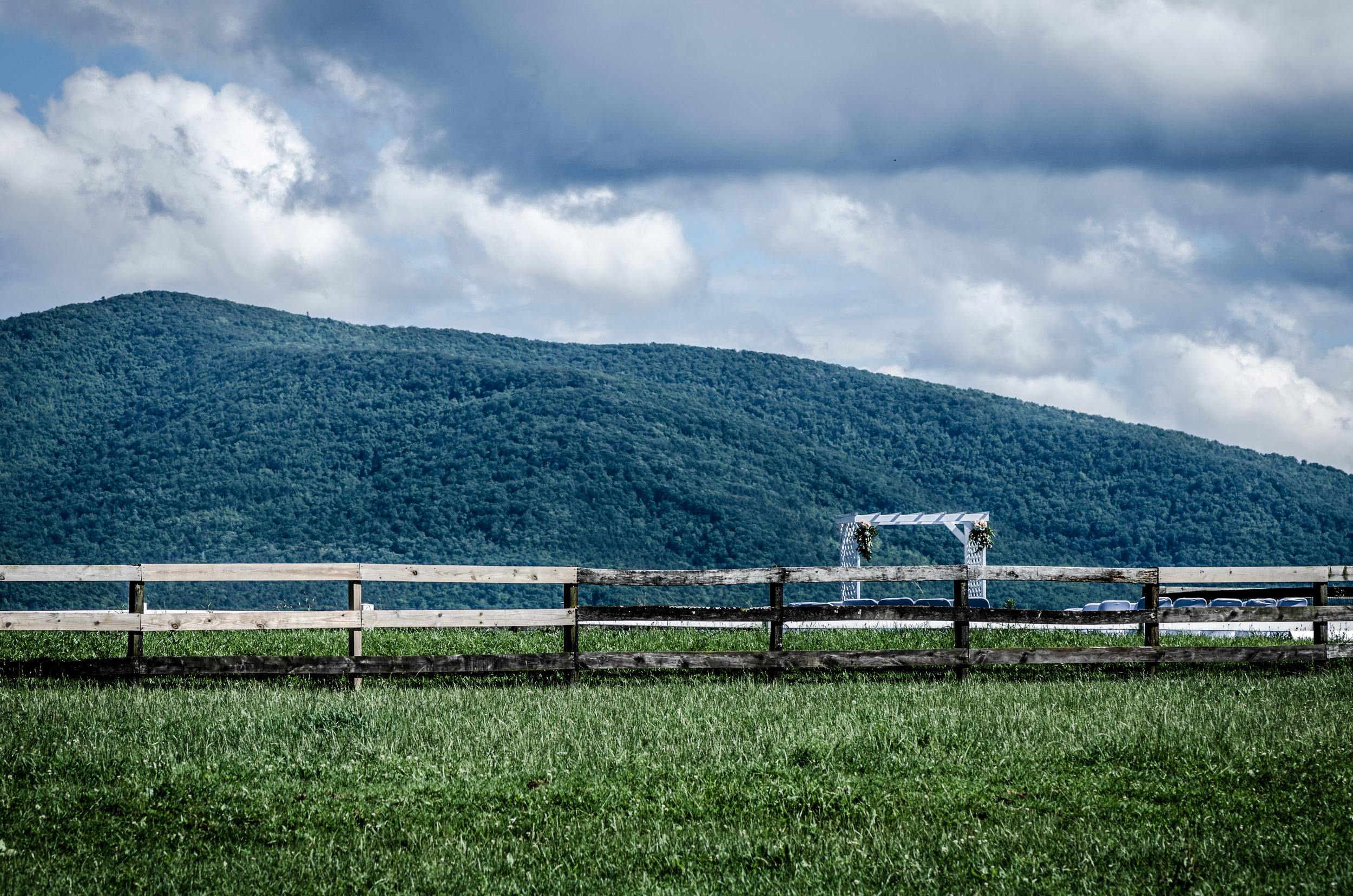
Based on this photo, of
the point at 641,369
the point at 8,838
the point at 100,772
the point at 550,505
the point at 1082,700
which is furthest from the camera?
the point at 641,369

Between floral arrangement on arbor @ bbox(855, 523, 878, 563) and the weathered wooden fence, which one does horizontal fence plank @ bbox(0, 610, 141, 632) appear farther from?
floral arrangement on arbor @ bbox(855, 523, 878, 563)

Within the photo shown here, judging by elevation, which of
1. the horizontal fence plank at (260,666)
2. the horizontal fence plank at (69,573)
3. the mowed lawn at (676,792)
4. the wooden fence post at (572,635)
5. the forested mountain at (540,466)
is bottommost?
the mowed lawn at (676,792)

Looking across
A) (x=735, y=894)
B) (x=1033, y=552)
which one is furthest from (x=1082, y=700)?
(x=1033, y=552)

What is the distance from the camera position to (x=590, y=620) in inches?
484

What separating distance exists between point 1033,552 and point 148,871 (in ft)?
377

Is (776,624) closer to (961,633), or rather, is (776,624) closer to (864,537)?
(961,633)

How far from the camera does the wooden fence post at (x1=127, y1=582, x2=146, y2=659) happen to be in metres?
11.9

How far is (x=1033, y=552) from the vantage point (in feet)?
373

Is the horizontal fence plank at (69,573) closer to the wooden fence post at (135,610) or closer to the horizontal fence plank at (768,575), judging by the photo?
the wooden fence post at (135,610)

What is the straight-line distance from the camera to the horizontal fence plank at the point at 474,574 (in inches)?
471

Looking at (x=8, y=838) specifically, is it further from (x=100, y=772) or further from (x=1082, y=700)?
(x=1082, y=700)

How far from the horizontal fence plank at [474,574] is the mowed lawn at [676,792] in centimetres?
146

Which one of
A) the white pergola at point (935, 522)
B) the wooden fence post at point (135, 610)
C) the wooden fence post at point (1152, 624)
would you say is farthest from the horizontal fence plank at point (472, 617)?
the white pergola at point (935, 522)

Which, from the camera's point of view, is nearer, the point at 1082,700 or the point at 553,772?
the point at 553,772
